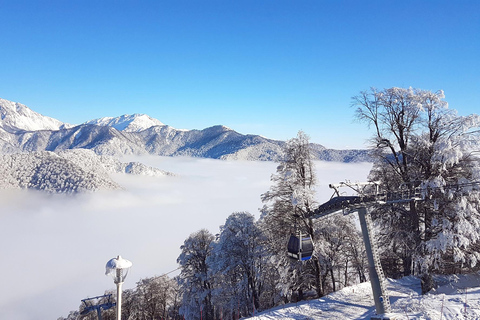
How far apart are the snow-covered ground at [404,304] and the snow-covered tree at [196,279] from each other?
18.5 metres

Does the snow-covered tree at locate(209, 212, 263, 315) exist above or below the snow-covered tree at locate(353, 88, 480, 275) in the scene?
below

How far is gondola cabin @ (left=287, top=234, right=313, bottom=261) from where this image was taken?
16.5 meters

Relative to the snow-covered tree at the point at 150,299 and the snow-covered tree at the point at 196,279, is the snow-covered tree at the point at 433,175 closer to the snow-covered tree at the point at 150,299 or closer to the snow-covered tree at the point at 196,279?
→ the snow-covered tree at the point at 196,279

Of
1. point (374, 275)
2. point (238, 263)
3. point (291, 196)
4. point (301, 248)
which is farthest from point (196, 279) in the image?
point (374, 275)

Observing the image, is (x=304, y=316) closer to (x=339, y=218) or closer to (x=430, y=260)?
(x=430, y=260)

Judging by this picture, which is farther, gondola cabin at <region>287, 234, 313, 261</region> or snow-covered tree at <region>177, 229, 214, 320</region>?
snow-covered tree at <region>177, 229, 214, 320</region>

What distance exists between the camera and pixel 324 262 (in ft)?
93.0

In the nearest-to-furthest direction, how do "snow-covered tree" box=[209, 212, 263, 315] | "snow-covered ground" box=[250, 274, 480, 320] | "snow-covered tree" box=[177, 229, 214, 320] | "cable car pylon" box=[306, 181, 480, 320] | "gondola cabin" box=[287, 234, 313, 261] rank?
"snow-covered ground" box=[250, 274, 480, 320], "cable car pylon" box=[306, 181, 480, 320], "gondola cabin" box=[287, 234, 313, 261], "snow-covered tree" box=[209, 212, 263, 315], "snow-covered tree" box=[177, 229, 214, 320]

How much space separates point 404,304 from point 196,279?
24938mm

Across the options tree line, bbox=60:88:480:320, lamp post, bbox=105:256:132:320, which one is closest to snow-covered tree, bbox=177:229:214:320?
tree line, bbox=60:88:480:320

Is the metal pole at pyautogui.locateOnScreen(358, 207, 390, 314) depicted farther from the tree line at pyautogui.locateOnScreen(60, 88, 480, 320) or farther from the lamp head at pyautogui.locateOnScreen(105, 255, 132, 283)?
the lamp head at pyautogui.locateOnScreen(105, 255, 132, 283)

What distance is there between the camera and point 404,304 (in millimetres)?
16672

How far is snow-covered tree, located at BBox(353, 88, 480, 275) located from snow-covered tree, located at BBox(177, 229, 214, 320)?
22487 millimetres

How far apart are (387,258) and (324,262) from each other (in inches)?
241
